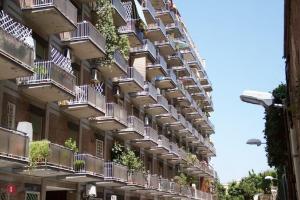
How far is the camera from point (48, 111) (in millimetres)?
24031

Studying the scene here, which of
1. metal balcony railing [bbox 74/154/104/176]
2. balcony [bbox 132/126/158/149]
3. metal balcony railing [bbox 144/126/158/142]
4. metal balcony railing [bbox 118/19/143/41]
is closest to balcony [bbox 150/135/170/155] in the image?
balcony [bbox 132/126/158/149]

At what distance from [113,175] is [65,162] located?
6.53 metres

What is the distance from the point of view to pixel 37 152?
21.0 metres

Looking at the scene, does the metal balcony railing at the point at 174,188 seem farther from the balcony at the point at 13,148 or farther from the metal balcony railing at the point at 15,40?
the balcony at the point at 13,148

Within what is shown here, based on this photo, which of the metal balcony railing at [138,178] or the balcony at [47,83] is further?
the metal balcony railing at [138,178]

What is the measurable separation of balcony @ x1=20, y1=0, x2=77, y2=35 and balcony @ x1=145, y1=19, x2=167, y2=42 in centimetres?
1899

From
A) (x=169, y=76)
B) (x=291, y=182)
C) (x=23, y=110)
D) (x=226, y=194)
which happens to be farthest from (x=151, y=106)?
(x=226, y=194)

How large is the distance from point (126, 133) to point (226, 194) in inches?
2728

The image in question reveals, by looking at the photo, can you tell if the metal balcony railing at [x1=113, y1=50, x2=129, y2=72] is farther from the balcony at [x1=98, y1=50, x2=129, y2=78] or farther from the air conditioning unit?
the air conditioning unit

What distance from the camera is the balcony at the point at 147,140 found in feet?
122

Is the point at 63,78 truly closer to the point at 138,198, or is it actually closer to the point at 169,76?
the point at 138,198

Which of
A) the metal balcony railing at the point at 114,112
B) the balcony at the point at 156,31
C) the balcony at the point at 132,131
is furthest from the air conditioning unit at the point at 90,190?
the balcony at the point at 156,31

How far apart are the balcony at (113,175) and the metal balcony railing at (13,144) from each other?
9.54 metres

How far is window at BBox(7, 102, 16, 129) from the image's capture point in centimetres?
2088
